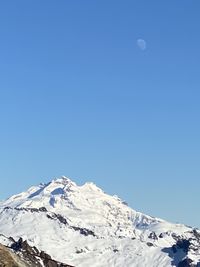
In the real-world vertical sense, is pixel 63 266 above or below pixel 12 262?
above

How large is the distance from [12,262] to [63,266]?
3744cm

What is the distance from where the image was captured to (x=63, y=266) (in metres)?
112

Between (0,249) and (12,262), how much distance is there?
2975 mm

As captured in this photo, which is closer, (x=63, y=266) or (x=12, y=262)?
(x=12, y=262)

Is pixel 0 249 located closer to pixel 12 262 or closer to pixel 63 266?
pixel 12 262

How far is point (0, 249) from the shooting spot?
78125mm

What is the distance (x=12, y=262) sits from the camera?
76.0 metres

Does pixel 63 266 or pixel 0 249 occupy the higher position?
pixel 63 266

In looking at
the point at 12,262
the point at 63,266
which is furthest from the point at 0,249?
the point at 63,266

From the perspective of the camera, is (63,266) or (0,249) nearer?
(0,249)

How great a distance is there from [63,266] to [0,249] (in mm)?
35891
